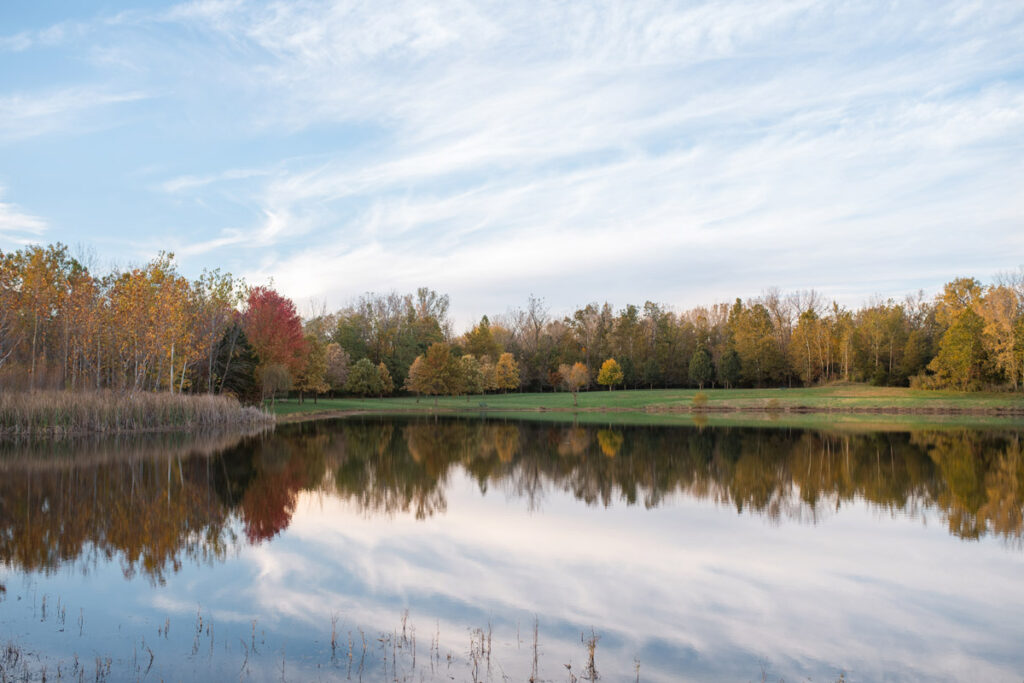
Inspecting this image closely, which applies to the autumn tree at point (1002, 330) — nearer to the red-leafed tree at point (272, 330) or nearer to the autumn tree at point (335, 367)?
the red-leafed tree at point (272, 330)

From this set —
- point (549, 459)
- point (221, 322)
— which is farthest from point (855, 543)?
point (221, 322)

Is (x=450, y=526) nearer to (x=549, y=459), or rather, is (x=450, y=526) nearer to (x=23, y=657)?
(x=23, y=657)

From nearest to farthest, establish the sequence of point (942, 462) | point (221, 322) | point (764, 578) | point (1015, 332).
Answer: point (764, 578)
point (942, 462)
point (221, 322)
point (1015, 332)

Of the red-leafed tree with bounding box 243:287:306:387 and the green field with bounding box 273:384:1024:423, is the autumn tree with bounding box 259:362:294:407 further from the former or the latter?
the green field with bounding box 273:384:1024:423

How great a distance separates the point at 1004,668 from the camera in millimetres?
6484

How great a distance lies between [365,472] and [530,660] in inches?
557

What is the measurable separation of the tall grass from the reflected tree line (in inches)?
178

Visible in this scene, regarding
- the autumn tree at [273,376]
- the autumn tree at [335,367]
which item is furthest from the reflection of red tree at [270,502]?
the autumn tree at [335,367]

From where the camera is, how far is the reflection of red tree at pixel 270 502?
12305 millimetres

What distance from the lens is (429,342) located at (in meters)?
83.2

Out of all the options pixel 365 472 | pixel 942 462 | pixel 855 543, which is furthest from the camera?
pixel 942 462

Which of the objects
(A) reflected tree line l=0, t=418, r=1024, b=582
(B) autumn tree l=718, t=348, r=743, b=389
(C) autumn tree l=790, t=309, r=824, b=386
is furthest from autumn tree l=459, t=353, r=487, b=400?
(C) autumn tree l=790, t=309, r=824, b=386

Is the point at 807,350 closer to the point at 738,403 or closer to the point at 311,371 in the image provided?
the point at 738,403

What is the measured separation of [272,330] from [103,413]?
66.1 ft
